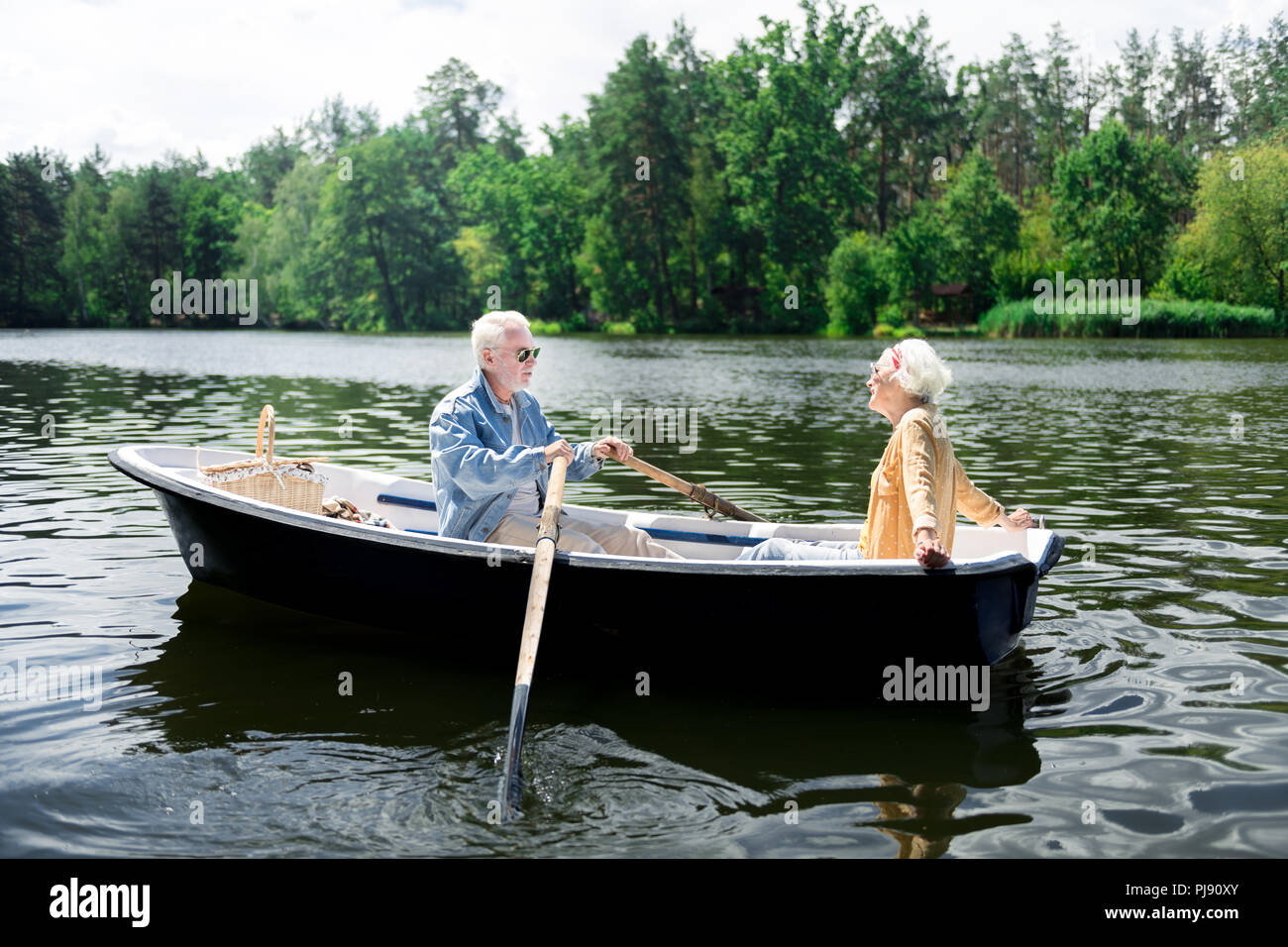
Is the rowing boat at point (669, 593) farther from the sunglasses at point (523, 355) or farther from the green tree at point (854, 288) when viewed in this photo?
the green tree at point (854, 288)

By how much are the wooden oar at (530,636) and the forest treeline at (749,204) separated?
49.9m

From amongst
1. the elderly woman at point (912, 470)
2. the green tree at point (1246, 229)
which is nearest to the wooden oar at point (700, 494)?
the elderly woman at point (912, 470)

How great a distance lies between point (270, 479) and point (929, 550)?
3.99 metres

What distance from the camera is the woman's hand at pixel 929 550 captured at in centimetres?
432

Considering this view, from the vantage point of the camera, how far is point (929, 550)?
4320mm

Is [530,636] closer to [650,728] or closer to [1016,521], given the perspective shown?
[650,728]

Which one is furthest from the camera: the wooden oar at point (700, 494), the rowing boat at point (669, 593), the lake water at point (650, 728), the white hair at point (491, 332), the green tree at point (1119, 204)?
the green tree at point (1119, 204)

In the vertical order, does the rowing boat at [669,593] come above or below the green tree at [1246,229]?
below

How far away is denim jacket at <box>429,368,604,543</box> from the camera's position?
513 cm

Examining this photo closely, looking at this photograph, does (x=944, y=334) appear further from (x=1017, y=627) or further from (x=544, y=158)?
(x=1017, y=627)

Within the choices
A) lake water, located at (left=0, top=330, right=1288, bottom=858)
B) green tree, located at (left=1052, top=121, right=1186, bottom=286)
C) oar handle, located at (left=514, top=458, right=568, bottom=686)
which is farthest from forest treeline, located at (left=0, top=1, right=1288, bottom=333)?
oar handle, located at (left=514, top=458, right=568, bottom=686)
